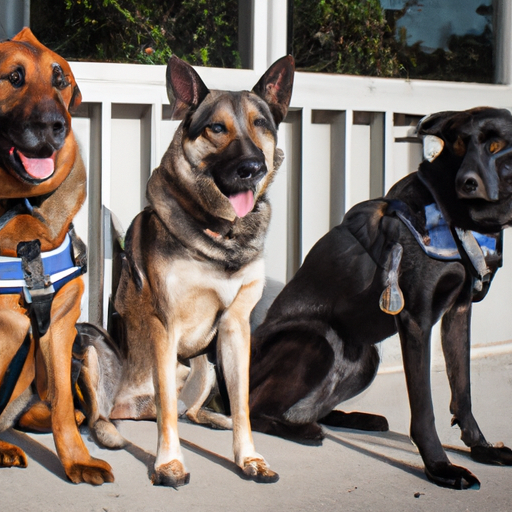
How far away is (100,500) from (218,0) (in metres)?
3.04

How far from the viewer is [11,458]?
9.73ft

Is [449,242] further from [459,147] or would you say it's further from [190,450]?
[190,450]

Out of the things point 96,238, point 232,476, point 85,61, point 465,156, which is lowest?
point 232,476

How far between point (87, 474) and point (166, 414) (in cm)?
36

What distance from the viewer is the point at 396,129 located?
482 centimetres

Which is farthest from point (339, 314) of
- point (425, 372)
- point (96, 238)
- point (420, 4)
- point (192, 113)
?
point (420, 4)

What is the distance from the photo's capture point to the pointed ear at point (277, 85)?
296 centimetres

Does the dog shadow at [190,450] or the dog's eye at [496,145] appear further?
the dog shadow at [190,450]

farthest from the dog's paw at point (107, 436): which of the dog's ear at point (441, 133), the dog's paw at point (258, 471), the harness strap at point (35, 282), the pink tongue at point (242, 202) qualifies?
the dog's ear at point (441, 133)

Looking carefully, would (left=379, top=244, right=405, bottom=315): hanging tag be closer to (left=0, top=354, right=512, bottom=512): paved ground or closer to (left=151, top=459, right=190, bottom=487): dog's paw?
(left=0, top=354, right=512, bottom=512): paved ground

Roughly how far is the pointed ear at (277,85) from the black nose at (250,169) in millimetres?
361

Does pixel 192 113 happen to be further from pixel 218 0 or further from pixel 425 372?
pixel 218 0

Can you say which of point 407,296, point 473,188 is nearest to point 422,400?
point 407,296

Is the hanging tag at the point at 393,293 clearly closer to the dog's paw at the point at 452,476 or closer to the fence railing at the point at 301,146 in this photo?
the dog's paw at the point at 452,476
